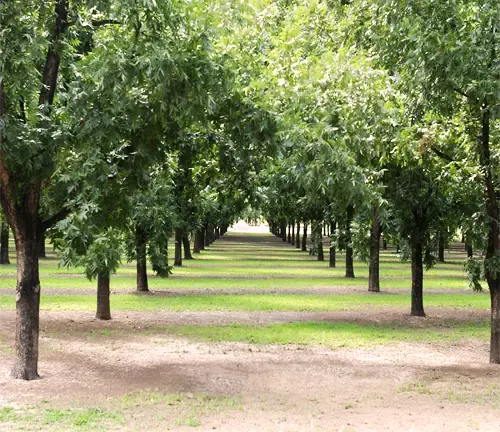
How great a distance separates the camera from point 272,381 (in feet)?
40.4

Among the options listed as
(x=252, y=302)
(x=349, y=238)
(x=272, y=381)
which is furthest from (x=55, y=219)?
(x=349, y=238)

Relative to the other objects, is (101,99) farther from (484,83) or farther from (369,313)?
(369,313)

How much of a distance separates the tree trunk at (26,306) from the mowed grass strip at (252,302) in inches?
384

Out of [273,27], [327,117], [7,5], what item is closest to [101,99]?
[7,5]

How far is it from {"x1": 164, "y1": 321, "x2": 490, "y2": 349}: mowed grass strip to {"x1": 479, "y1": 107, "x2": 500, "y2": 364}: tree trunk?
10.7ft

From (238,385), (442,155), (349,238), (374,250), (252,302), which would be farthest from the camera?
(349,238)

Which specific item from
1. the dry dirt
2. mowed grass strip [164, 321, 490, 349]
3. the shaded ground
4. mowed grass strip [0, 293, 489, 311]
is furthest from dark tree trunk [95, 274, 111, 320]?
mowed grass strip [0, 293, 489, 311]

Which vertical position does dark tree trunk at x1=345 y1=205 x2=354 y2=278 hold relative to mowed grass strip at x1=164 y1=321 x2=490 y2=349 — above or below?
above

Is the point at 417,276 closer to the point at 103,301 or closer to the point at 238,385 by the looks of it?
the point at 103,301

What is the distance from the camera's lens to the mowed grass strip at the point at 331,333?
16750mm

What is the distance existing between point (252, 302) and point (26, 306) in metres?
13.2

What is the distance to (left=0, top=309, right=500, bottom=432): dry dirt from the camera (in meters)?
9.85

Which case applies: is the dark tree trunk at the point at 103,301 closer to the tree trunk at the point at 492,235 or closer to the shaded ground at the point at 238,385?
the shaded ground at the point at 238,385

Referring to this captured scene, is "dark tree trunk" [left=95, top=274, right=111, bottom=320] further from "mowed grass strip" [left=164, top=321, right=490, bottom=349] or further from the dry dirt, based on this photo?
"mowed grass strip" [left=164, top=321, right=490, bottom=349]
